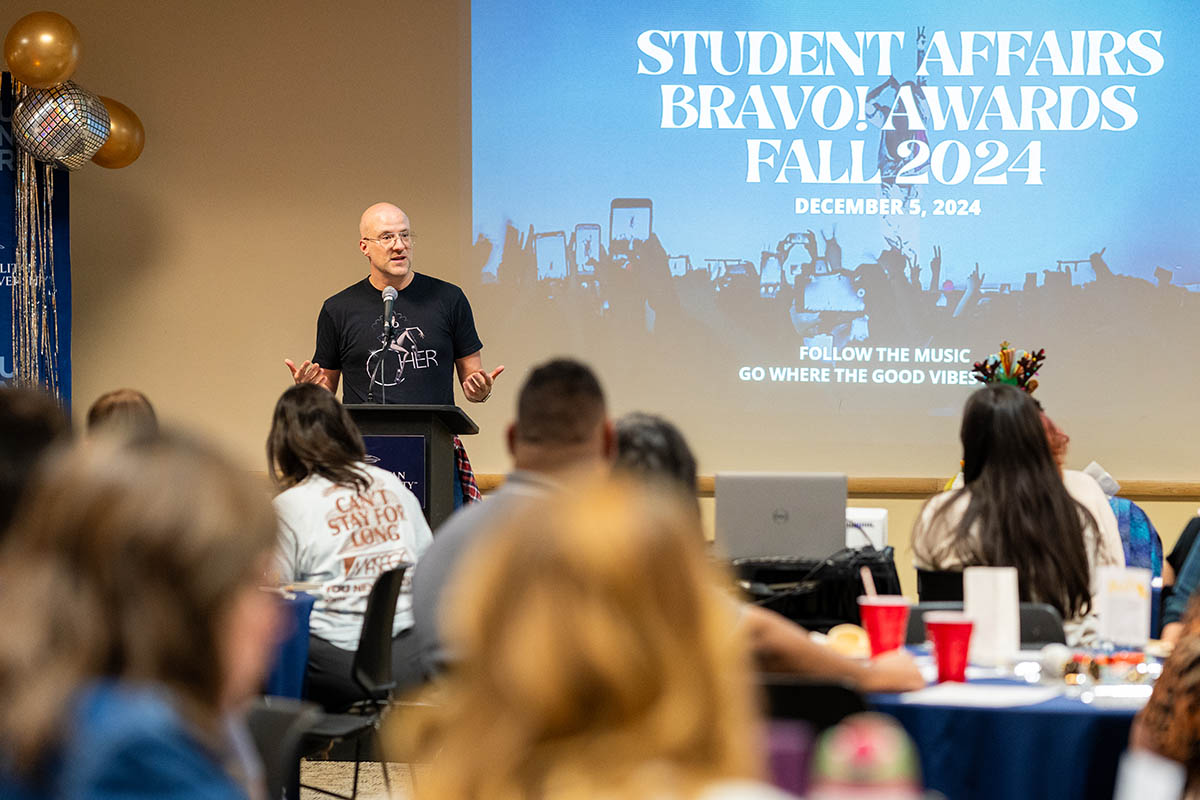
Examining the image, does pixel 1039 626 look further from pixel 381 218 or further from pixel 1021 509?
pixel 381 218

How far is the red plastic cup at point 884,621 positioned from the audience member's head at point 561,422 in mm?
652

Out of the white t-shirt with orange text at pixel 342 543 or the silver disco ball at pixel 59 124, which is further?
the silver disco ball at pixel 59 124

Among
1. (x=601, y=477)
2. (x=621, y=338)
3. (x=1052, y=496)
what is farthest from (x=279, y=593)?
(x=621, y=338)

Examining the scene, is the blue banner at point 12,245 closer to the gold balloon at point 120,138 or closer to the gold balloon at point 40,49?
the gold balloon at point 120,138

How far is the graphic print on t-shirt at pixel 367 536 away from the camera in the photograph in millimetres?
3693

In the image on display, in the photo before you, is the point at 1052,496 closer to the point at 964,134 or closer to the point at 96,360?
the point at 964,134

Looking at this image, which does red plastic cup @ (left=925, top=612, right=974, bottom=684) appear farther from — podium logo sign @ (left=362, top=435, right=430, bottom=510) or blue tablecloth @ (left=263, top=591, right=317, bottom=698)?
podium logo sign @ (left=362, top=435, right=430, bottom=510)

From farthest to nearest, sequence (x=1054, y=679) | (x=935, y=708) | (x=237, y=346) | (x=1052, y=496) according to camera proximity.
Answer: (x=237, y=346), (x=1052, y=496), (x=1054, y=679), (x=935, y=708)

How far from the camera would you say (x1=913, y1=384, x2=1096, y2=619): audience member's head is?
124 inches

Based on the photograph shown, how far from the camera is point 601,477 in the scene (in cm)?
93

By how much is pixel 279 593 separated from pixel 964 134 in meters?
4.51

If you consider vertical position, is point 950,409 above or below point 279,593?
above

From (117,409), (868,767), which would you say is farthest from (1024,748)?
(117,409)

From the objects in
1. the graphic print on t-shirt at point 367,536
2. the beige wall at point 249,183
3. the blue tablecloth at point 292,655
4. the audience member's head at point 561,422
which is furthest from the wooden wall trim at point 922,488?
the audience member's head at point 561,422
